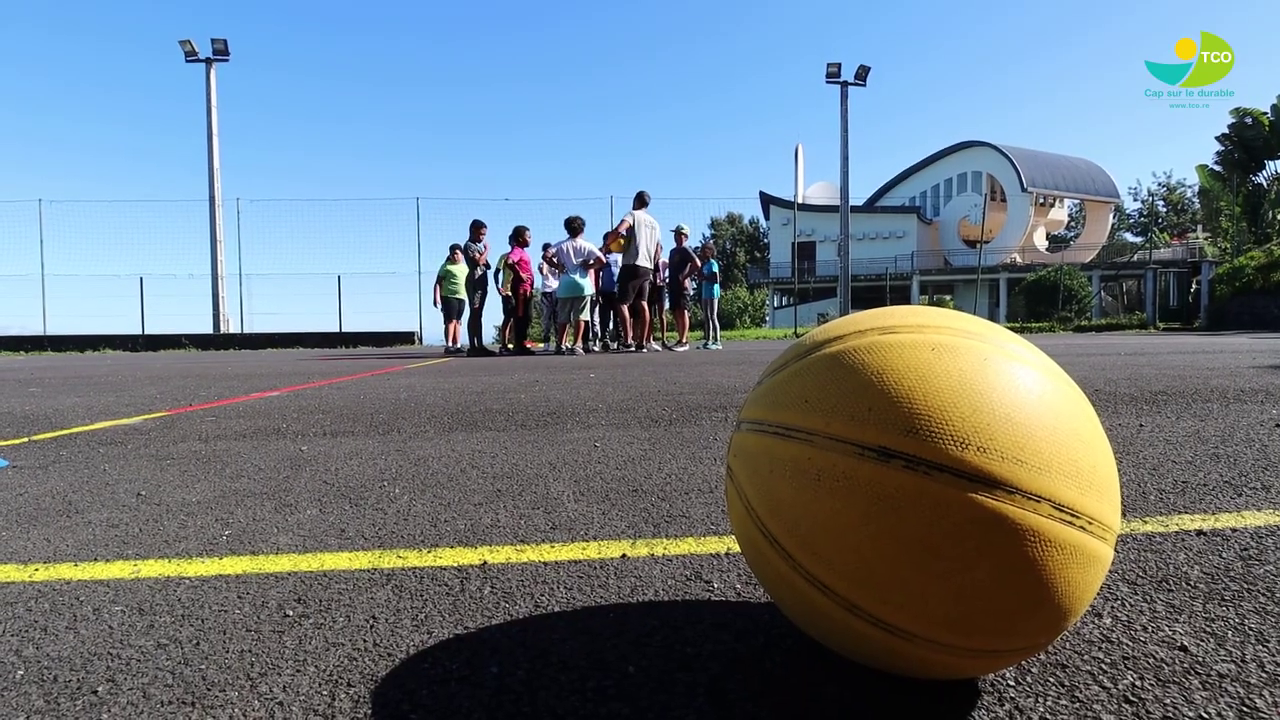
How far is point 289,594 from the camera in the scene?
2059 mm

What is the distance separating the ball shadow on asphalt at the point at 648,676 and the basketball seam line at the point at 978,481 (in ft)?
1.38

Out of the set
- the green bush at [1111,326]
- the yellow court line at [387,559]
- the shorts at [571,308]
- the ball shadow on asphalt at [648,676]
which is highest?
the shorts at [571,308]

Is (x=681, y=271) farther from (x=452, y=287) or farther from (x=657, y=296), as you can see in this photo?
(x=452, y=287)

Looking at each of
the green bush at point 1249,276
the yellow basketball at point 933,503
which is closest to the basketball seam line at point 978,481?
the yellow basketball at point 933,503

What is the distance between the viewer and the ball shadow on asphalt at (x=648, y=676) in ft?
4.92

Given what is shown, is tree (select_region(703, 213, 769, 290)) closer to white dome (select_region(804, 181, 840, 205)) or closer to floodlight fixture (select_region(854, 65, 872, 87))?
white dome (select_region(804, 181, 840, 205))

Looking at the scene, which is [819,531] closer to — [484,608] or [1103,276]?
[484,608]

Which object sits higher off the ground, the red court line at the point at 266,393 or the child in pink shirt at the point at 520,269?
the child in pink shirt at the point at 520,269

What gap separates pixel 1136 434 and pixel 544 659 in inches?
144

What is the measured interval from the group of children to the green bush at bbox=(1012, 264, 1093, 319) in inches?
929

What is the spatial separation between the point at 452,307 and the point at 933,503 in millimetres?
A: 10566

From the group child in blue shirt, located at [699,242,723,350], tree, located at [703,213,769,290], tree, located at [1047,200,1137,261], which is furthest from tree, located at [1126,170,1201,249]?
child in blue shirt, located at [699,242,723,350]

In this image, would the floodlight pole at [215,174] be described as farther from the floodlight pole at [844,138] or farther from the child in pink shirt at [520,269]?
the floodlight pole at [844,138]

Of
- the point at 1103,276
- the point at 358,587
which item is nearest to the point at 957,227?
the point at 1103,276
